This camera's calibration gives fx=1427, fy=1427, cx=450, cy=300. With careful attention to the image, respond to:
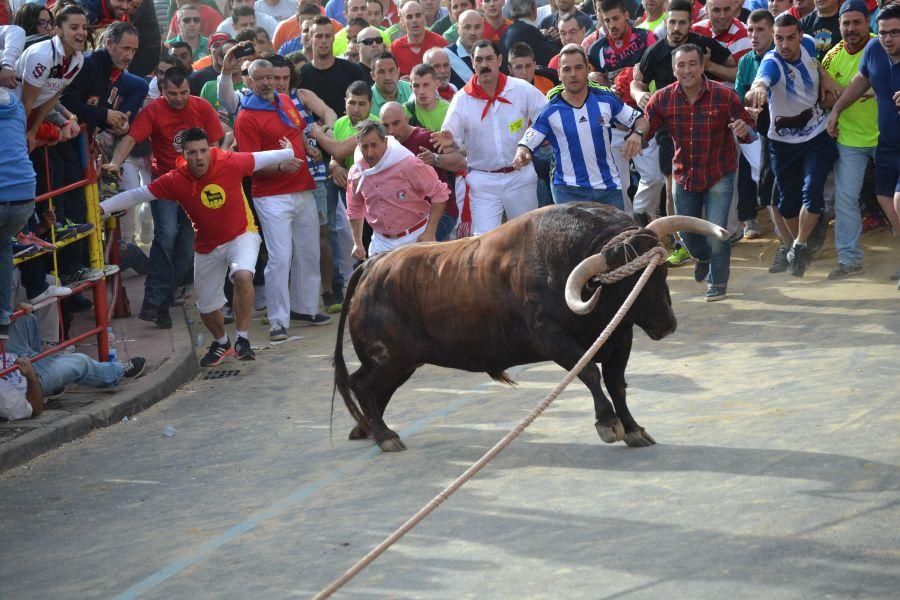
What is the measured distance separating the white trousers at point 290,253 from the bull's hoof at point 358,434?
3.39 meters

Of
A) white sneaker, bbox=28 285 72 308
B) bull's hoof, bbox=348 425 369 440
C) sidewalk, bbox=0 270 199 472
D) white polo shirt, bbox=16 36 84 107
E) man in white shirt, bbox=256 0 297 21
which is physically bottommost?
sidewalk, bbox=0 270 199 472

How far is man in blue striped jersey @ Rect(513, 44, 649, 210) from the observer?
1124 centimetres

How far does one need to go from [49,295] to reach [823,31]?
6.95 meters

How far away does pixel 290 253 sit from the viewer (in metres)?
12.1

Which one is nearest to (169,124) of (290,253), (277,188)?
(277,188)

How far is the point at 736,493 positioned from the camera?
21.7 ft

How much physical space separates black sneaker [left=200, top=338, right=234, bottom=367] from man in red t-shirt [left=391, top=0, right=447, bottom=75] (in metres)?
4.20

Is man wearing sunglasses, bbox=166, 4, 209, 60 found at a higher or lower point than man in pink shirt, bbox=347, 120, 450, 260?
higher

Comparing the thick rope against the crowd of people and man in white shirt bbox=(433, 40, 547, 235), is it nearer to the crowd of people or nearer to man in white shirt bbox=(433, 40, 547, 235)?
the crowd of people

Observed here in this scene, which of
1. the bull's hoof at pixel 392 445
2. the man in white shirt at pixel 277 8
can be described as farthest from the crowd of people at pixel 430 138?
the man in white shirt at pixel 277 8

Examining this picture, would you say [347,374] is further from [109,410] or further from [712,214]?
[712,214]

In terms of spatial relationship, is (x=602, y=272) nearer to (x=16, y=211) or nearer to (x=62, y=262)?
(x=16, y=211)

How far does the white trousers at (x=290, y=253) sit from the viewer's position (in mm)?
11977

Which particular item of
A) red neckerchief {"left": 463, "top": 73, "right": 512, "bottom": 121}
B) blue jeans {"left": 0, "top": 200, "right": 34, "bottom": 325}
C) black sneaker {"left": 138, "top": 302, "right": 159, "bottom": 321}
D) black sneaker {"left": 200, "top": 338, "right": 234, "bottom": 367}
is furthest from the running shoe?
blue jeans {"left": 0, "top": 200, "right": 34, "bottom": 325}
